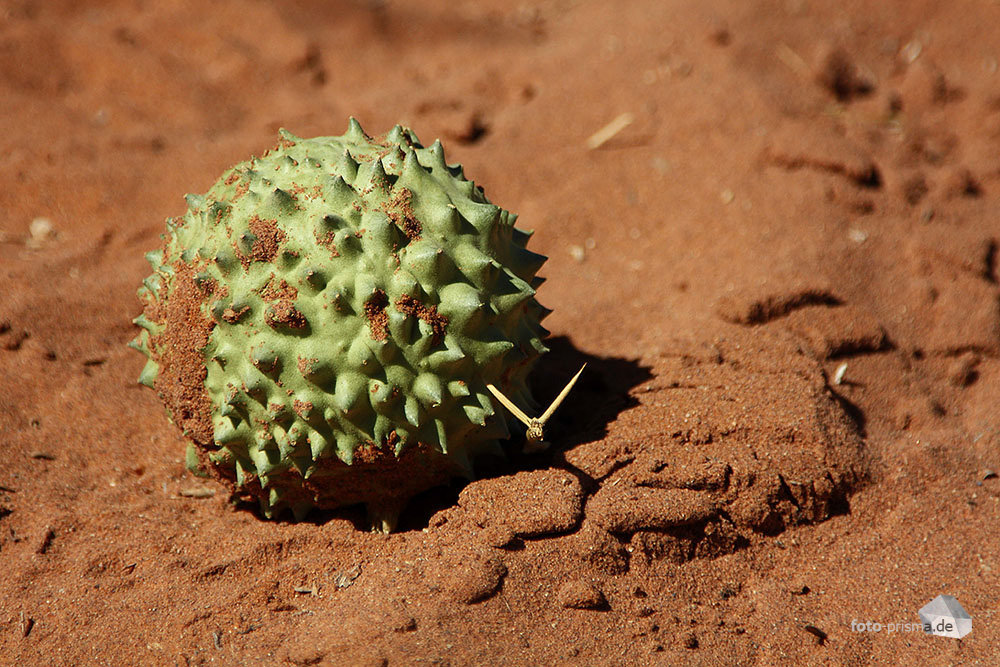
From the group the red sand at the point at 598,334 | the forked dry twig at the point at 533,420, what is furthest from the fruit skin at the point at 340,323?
the red sand at the point at 598,334

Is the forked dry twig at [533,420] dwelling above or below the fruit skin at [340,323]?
below

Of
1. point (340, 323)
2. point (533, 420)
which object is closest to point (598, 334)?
point (533, 420)

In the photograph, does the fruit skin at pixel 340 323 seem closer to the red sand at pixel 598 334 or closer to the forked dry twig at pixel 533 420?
the forked dry twig at pixel 533 420

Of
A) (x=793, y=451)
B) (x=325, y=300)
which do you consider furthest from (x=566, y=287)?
(x=325, y=300)

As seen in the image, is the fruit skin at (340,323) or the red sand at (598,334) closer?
the fruit skin at (340,323)

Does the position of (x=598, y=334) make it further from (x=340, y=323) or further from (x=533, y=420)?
(x=340, y=323)

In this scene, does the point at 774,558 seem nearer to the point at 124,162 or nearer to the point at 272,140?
the point at 272,140

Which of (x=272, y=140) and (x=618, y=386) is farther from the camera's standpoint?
(x=272, y=140)
